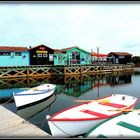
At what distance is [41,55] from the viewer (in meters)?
31.0

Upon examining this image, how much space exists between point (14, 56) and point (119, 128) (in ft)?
80.0

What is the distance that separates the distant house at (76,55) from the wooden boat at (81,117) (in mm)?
25504

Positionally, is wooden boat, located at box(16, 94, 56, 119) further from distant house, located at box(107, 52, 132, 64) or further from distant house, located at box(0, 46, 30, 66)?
distant house, located at box(107, 52, 132, 64)

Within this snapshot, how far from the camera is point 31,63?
98.7 feet

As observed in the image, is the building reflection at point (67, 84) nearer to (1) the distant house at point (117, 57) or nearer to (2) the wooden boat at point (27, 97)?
(2) the wooden boat at point (27, 97)

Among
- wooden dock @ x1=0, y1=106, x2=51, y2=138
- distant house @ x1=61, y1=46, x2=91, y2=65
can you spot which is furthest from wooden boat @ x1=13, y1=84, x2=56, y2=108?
distant house @ x1=61, y1=46, x2=91, y2=65

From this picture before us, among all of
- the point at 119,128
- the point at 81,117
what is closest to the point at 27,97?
the point at 81,117

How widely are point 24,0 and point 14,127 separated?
213 inches

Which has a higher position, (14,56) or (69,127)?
(14,56)

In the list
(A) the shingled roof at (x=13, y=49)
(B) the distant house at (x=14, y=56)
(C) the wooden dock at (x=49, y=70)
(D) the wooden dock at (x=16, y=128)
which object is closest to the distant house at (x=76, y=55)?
(C) the wooden dock at (x=49, y=70)

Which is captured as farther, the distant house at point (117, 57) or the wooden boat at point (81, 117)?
the distant house at point (117, 57)

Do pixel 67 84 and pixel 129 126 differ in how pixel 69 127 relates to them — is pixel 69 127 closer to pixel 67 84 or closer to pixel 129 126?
pixel 129 126

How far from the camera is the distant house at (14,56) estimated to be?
27.2m

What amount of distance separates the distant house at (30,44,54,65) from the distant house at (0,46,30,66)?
986 mm
